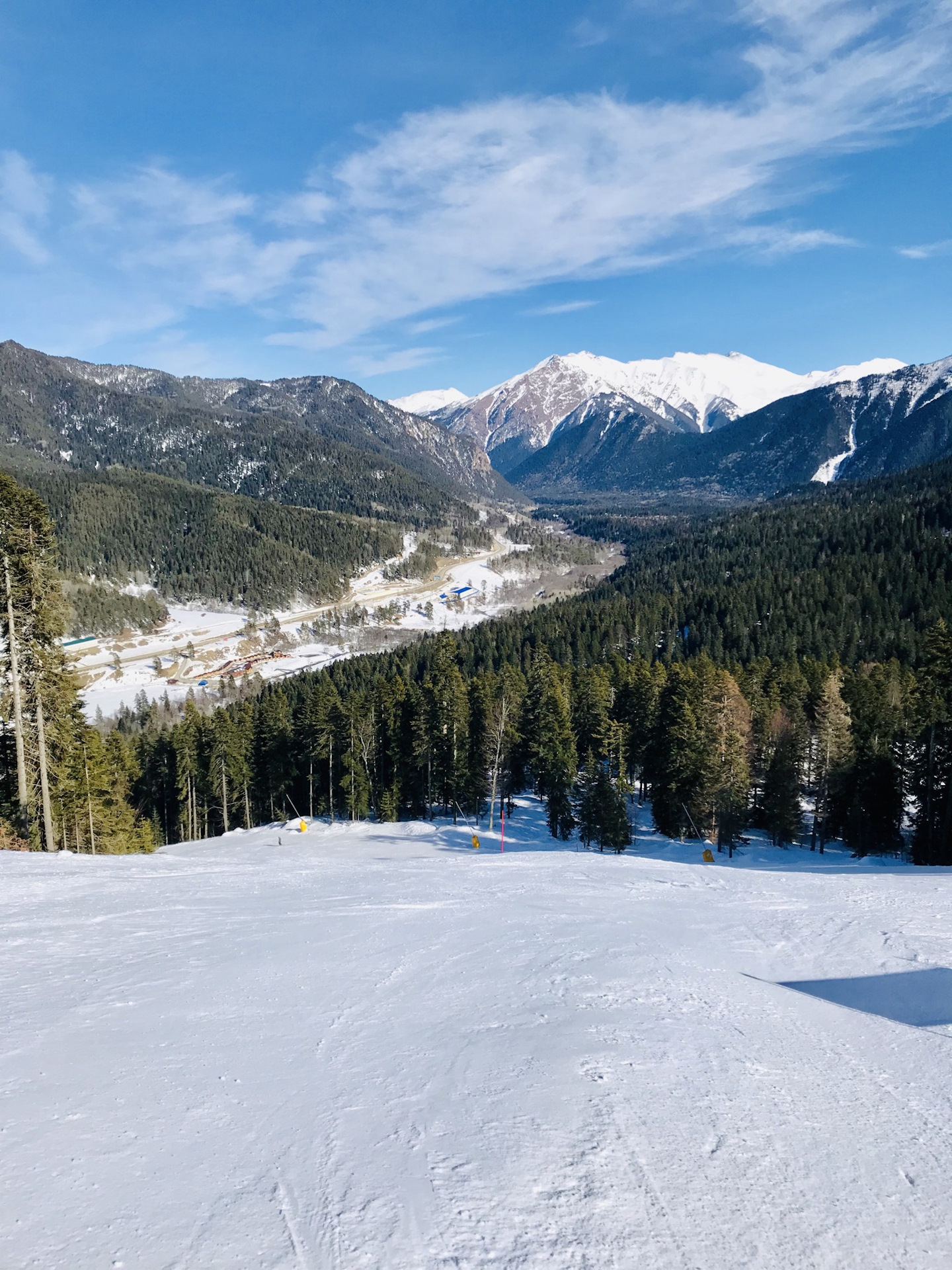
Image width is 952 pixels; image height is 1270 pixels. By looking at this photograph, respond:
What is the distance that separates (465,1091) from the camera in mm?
6391

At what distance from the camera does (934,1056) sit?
291 inches

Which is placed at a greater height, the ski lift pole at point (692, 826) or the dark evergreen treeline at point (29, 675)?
the dark evergreen treeline at point (29, 675)

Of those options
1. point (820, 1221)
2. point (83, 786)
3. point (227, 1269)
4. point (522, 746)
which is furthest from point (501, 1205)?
point (522, 746)

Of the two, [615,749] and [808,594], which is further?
[808,594]

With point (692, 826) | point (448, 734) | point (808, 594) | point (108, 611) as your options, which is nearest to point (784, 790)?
point (692, 826)

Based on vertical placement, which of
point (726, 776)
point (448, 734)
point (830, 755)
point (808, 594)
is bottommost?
point (726, 776)

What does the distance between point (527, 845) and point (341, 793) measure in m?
16.9

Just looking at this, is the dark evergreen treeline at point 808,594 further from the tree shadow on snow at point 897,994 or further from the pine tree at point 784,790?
the tree shadow on snow at point 897,994

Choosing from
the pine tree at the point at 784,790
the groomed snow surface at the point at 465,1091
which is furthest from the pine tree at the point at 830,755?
the groomed snow surface at the point at 465,1091

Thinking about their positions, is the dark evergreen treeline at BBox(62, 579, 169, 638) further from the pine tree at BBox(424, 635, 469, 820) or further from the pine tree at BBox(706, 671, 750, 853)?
the pine tree at BBox(706, 671, 750, 853)

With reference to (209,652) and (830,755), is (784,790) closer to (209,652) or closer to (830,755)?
(830,755)

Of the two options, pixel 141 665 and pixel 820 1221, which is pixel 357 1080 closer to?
pixel 820 1221

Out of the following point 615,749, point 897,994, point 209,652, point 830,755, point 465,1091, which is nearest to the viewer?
point 465,1091

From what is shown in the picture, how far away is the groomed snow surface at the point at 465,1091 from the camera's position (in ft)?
15.3
